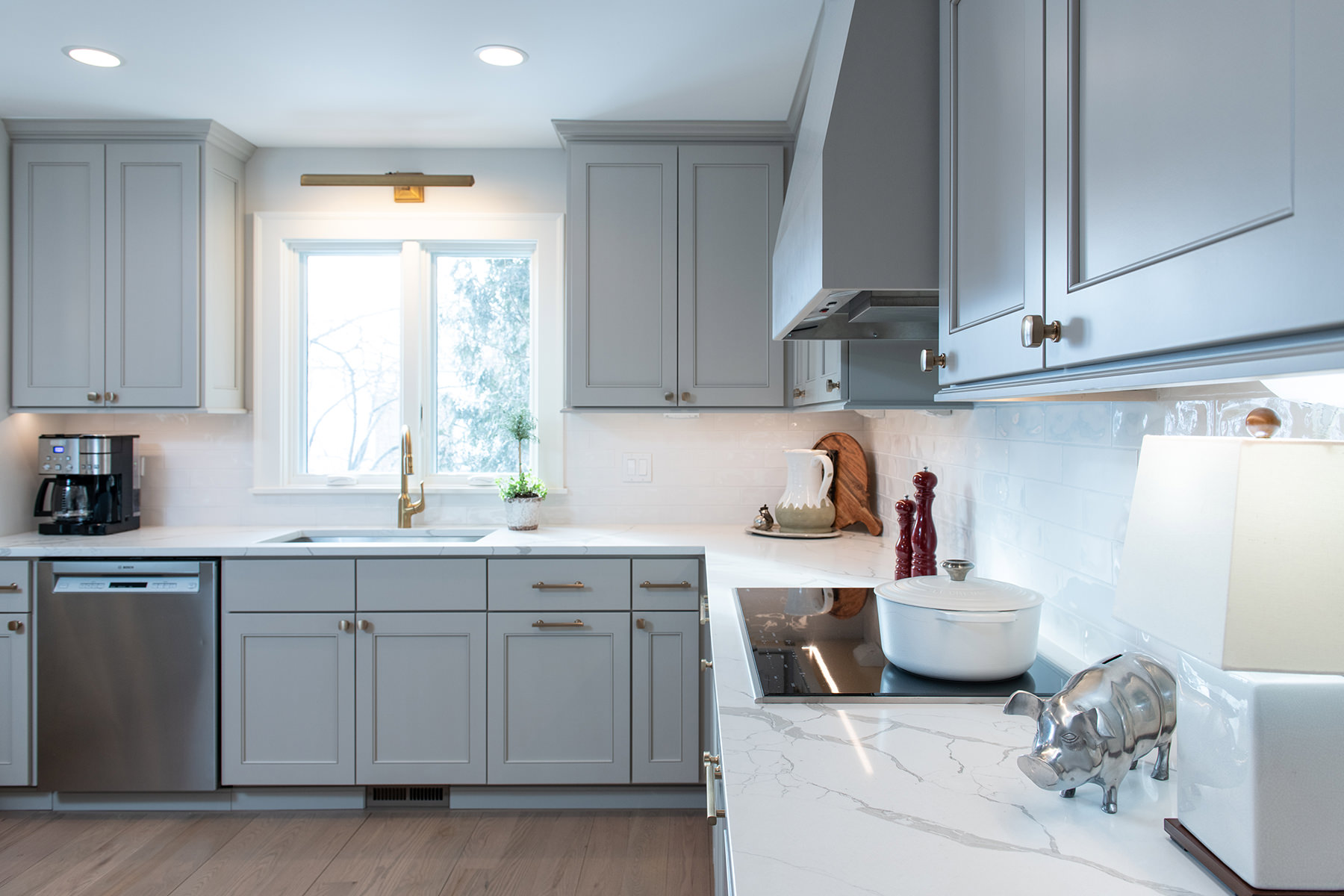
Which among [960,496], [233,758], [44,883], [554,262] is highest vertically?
[554,262]

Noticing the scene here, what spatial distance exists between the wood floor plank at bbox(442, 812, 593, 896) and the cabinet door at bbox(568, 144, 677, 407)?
1.43m

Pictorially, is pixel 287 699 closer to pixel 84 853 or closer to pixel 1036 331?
pixel 84 853

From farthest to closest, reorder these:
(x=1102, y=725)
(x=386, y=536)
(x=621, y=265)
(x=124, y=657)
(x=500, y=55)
→ (x=386, y=536) < (x=621, y=265) < (x=124, y=657) < (x=500, y=55) < (x=1102, y=725)

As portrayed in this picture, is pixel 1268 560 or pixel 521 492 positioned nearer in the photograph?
pixel 1268 560

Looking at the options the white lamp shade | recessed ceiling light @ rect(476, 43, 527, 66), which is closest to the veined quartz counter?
the white lamp shade

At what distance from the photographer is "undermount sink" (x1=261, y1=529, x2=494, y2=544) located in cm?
313

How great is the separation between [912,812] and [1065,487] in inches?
33.5

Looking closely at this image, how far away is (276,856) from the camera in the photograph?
246 cm

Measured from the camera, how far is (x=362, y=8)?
84.1 inches

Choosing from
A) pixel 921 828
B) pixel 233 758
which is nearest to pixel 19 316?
pixel 233 758

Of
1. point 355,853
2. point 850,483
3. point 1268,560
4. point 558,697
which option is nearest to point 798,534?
point 850,483

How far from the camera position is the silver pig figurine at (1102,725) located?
0.86 metres

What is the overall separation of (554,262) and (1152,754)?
2694 mm

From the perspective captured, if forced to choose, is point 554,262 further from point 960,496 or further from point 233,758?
point 233,758
